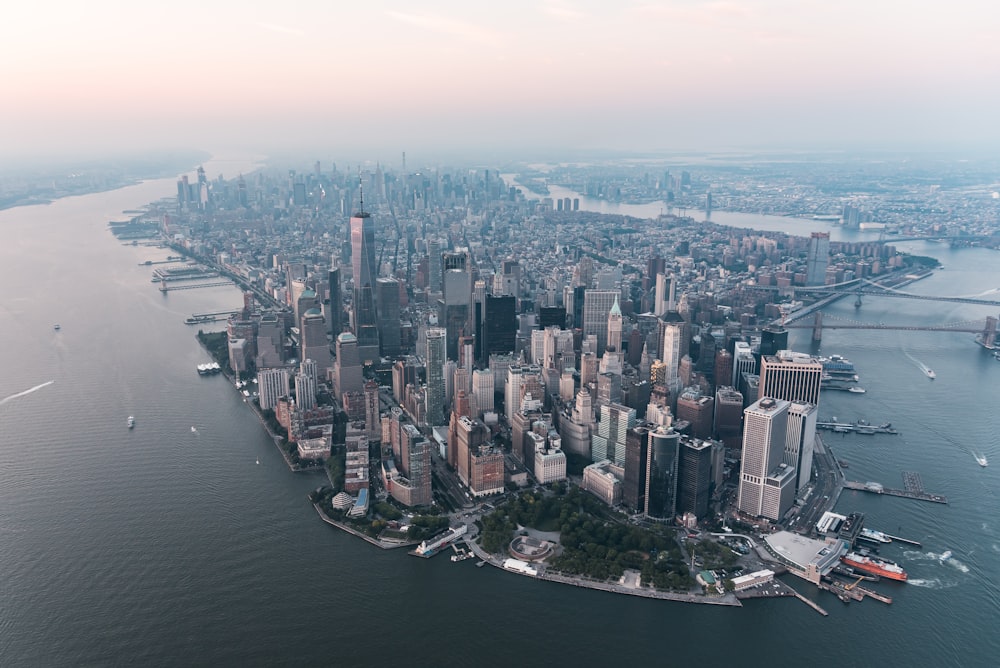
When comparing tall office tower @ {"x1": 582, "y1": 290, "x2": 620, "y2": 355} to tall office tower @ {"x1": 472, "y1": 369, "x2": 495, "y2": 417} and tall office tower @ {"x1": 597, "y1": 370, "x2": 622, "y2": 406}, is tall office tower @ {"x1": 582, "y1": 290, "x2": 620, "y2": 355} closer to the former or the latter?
tall office tower @ {"x1": 597, "y1": 370, "x2": 622, "y2": 406}

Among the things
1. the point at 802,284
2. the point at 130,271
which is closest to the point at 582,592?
the point at 802,284

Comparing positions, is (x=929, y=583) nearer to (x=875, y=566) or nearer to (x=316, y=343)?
(x=875, y=566)

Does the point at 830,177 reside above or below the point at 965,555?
above

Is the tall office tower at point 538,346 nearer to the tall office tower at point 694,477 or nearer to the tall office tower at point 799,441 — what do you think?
the tall office tower at point 694,477

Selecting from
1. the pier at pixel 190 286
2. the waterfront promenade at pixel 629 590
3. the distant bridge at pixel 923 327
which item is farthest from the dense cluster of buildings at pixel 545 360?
the waterfront promenade at pixel 629 590

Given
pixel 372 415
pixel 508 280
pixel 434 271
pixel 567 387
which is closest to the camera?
pixel 372 415

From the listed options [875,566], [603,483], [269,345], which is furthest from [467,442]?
[269,345]

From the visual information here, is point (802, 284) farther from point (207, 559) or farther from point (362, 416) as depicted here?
point (207, 559)
